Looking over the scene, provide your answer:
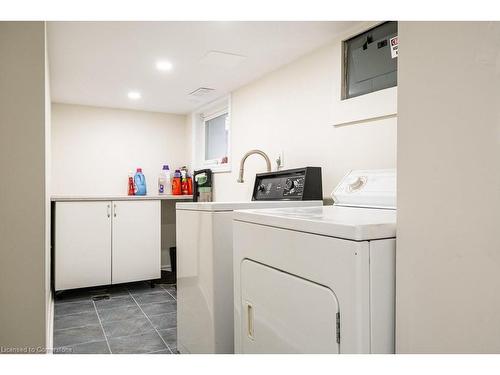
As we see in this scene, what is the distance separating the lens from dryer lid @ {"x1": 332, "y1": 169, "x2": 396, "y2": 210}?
5.14 ft

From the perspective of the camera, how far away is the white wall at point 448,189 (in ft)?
2.22

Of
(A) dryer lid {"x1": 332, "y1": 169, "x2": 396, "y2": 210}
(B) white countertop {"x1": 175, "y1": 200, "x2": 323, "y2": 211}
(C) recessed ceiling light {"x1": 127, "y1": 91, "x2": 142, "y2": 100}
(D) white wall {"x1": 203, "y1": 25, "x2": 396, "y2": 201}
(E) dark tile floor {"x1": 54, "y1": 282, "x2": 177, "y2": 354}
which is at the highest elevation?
(C) recessed ceiling light {"x1": 127, "y1": 91, "x2": 142, "y2": 100}

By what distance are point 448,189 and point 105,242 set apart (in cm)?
342

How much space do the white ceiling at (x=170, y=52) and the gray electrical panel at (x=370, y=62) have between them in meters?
0.14

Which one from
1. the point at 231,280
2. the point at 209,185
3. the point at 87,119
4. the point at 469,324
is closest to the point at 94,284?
the point at 209,185

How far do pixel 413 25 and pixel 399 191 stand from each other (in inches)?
15.0

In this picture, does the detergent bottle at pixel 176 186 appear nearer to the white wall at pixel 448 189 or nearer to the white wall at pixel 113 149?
the white wall at pixel 113 149

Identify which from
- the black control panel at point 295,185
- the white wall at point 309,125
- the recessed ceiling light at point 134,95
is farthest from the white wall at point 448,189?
the recessed ceiling light at point 134,95

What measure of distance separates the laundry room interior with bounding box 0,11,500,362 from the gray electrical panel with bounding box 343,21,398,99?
11 mm

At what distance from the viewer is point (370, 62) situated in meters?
2.11

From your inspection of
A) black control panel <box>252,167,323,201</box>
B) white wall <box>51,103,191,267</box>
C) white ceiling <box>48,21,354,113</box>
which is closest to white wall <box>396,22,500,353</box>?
black control panel <box>252,167,323,201</box>

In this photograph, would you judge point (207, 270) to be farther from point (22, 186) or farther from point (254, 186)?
point (254, 186)

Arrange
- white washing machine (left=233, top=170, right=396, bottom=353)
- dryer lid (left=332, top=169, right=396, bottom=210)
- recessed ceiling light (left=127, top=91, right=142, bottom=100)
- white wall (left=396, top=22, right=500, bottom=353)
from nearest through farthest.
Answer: white wall (left=396, top=22, right=500, bottom=353)
white washing machine (left=233, top=170, right=396, bottom=353)
dryer lid (left=332, top=169, right=396, bottom=210)
recessed ceiling light (left=127, top=91, right=142, bottom=100)

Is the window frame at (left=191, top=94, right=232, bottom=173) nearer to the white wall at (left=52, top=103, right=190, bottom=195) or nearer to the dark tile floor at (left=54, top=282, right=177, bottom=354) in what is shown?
the white wall at (left=52, top=103, right=190, bottom=195)
